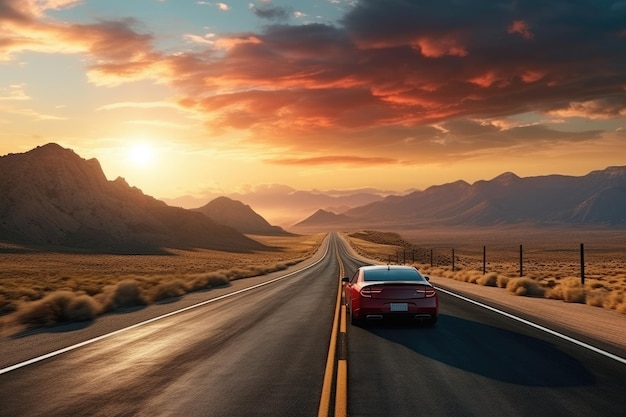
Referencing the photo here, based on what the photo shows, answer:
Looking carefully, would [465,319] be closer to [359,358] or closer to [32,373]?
[359,358]

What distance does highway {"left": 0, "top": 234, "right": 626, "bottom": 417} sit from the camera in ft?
Answer: 23.8

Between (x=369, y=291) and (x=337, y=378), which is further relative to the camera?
(x=369, y=291)

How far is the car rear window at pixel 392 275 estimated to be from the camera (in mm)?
14789

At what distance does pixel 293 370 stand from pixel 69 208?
133249mm

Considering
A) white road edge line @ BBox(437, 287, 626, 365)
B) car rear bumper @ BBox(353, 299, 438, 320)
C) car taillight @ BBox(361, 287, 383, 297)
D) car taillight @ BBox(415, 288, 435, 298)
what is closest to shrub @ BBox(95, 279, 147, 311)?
car taillight @ BBox(361, 287, 383, 297)

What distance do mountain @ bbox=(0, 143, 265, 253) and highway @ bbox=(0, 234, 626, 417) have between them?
107476 millimetres

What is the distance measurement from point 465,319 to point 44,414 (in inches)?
466

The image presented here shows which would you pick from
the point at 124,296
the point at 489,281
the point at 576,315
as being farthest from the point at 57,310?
the point at 489,281

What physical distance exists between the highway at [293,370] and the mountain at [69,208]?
107 m

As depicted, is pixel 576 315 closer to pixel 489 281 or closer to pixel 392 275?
pixel 392 275

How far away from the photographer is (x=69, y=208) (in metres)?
131

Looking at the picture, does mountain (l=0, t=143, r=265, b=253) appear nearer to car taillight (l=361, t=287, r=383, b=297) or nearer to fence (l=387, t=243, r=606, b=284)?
fence (l=387, t=243, r=606, b=284)

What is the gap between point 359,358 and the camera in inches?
412

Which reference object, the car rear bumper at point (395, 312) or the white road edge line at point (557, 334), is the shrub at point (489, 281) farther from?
the car rear bumper at point (395, 312)
